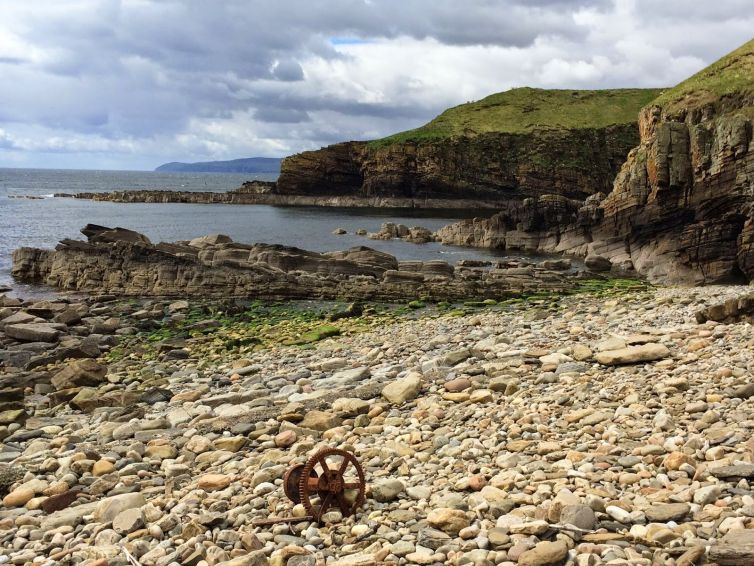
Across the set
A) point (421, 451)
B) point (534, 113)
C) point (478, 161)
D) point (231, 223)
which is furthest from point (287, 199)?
point (421, 451)

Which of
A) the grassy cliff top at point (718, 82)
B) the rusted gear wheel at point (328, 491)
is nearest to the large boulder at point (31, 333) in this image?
the rusted gear wheel at point (328, 491)

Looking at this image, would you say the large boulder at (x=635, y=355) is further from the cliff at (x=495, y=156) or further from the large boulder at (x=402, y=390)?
the cliff at (x=495, y=156)

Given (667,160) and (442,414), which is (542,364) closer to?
(442,414)

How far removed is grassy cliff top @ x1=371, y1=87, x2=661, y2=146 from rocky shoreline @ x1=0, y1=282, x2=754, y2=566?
394 feet

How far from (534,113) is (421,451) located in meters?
138

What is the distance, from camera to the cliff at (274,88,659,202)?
120562mm

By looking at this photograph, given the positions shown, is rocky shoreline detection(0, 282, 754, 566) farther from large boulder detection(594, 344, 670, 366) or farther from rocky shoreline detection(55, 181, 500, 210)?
rocky shoreline detection(55, 181, 500, 210)

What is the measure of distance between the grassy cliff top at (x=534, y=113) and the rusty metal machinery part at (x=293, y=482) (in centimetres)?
12643

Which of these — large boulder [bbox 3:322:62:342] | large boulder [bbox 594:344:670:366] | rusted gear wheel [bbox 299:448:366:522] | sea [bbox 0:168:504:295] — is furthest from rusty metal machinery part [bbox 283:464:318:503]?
sea [bbox 0:168:504:295]

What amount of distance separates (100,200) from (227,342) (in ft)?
411

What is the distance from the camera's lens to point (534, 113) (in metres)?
138

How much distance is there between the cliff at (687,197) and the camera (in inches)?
1407

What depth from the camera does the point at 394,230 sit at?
7138 centimetres

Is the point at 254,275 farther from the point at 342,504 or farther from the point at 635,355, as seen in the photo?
the point at 342,504
